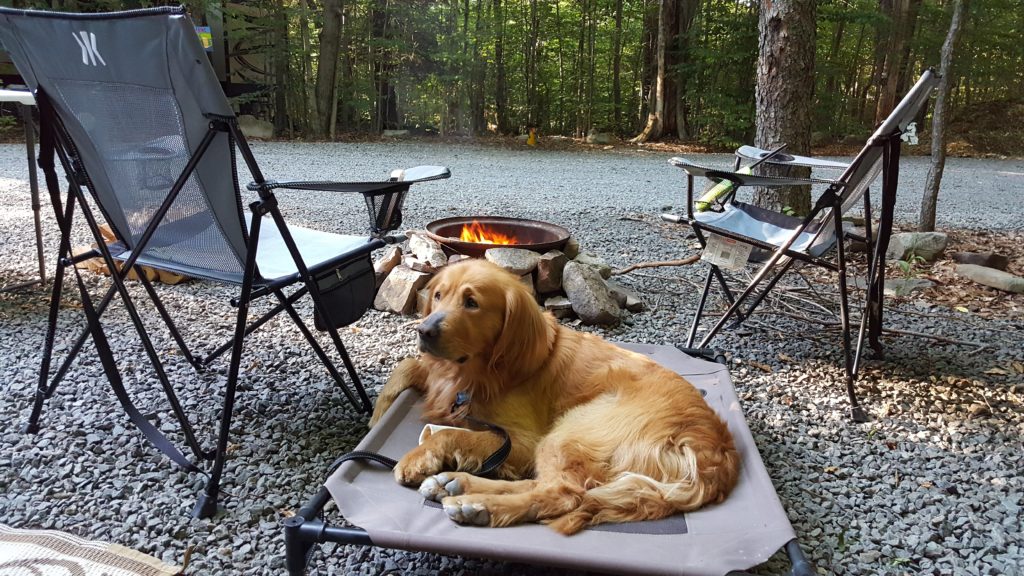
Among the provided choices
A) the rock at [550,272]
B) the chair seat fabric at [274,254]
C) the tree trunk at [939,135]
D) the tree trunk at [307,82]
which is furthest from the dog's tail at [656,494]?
the tree trunk at [307,82]

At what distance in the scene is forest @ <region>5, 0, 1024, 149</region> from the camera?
46.0 feet

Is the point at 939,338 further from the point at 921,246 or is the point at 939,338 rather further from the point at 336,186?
the point at 336,186

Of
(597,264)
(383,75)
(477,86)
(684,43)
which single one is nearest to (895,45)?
(684,43)

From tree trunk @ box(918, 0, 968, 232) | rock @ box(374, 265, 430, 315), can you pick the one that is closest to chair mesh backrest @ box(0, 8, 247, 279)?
rock @ box(374, 265, 430, 315)

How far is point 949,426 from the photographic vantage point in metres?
2.83

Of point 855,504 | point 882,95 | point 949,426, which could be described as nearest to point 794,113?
point 949,426

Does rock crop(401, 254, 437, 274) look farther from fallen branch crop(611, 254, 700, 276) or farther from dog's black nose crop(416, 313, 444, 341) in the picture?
dog's black nose crop(416, 313, 444, 341)

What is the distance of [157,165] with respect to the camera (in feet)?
7.38

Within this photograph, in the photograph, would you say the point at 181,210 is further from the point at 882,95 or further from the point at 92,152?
the point at 882,95

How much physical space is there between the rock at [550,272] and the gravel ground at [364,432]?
49cm

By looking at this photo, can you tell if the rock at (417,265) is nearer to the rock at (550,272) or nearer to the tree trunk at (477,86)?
the rock at (550,272)

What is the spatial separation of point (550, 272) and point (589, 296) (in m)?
0.31

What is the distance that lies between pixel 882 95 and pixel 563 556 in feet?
53.6

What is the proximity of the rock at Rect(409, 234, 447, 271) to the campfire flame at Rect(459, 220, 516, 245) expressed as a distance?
260 millimetres
